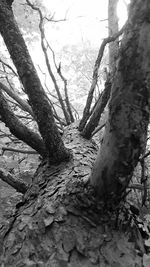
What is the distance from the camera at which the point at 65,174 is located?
172cm

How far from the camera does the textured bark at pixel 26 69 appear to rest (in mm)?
1438

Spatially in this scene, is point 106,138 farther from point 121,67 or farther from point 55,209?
point 55,209

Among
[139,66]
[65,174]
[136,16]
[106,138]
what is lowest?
[65,174]

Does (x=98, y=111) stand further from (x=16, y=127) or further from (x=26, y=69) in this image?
(x=26, y=69)

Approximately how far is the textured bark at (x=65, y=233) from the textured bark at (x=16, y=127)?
44 centimetres

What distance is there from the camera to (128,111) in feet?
3.61

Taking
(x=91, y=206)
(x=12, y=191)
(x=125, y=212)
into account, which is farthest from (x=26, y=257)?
(x=12, y=191)

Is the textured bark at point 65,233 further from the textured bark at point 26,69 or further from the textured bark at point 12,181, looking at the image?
the textured bark at point 12,181

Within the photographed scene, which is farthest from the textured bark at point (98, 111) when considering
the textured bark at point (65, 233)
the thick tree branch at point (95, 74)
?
the textured bark at point (65, 233)

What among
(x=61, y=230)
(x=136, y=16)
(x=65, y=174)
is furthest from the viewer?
(x=65, y=174)

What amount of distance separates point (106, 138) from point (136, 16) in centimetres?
57

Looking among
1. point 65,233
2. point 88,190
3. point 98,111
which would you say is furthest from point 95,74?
point 65,233

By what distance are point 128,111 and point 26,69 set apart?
0.72 meters

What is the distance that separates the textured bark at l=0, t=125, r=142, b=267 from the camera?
115 centimetres
